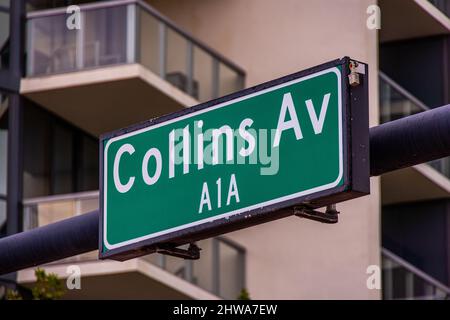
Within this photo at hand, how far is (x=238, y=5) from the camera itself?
86.0 feet

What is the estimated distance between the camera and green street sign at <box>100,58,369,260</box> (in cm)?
716

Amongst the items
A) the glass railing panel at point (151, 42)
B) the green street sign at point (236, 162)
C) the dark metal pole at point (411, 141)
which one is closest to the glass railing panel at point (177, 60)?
the glass railing panel at point (151, 42)

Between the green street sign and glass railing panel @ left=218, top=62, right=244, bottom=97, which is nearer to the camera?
the green street sign

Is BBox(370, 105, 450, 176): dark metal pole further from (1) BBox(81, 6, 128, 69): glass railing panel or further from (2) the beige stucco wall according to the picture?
(2) the beige stucco wall

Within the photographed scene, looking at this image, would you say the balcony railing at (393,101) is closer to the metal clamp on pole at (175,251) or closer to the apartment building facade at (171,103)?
the apartment building facade at (171,103)

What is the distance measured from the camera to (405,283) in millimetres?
26969

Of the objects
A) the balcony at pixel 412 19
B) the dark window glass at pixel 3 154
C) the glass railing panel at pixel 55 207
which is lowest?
the glass railing panel at pixel 55 207

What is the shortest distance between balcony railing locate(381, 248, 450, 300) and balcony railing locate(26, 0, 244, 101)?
4479 millimetres

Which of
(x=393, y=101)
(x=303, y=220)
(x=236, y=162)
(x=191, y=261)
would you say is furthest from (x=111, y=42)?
(x=236, y=162)

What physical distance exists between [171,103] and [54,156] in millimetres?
2056

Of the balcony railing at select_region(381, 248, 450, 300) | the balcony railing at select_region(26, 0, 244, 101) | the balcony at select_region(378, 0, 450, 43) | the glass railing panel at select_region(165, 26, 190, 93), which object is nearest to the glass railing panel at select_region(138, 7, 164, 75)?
the balcony railing at select_region(26, 0, 244, 101)

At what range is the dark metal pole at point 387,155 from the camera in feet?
23.4

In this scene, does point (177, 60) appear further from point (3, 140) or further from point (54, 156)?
point (3, 140)

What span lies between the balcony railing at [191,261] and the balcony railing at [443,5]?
20.8 ft
